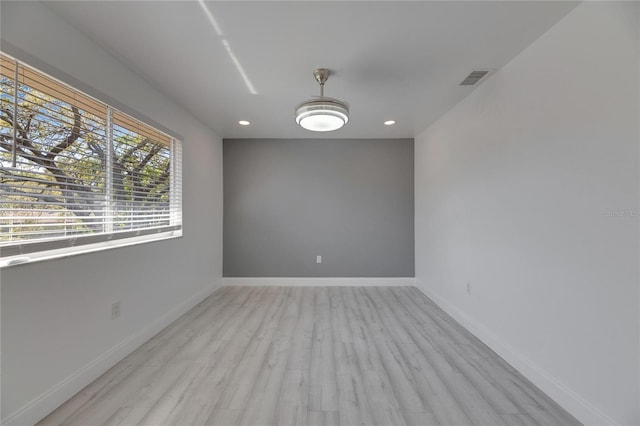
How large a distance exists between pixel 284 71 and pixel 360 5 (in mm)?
854

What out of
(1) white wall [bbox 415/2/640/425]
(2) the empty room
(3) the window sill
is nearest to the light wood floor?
(2) the empty room

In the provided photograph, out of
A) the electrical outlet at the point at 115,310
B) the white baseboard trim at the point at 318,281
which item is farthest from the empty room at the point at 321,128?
the white baseboard trim at the point at 318,281

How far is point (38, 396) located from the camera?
1.40 metres

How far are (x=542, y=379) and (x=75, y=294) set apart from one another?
315 cm

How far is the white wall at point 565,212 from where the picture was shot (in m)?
1.24

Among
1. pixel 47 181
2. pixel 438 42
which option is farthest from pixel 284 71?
pixel 47 181

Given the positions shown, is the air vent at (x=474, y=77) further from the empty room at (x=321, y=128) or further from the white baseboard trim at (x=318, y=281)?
the white baseboard trim at (x=318, y=281)

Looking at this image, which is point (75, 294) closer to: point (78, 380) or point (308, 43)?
point (78, 380)

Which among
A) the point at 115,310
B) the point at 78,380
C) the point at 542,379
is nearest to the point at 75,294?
the point at 115,310

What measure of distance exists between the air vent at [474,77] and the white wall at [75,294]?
9.53 feet

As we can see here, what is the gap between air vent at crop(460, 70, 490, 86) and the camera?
82.7 inches

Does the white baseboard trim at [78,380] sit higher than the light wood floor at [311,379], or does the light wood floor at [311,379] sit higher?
the white baseboard trim at [78,380]

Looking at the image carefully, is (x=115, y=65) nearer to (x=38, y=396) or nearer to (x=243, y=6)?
(x=243, y=6)

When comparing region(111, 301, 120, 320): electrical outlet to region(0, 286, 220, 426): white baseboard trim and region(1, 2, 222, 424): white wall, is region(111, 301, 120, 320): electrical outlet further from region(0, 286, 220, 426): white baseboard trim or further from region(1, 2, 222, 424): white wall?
region(0, 286, 220, 426): white baseboard trim
